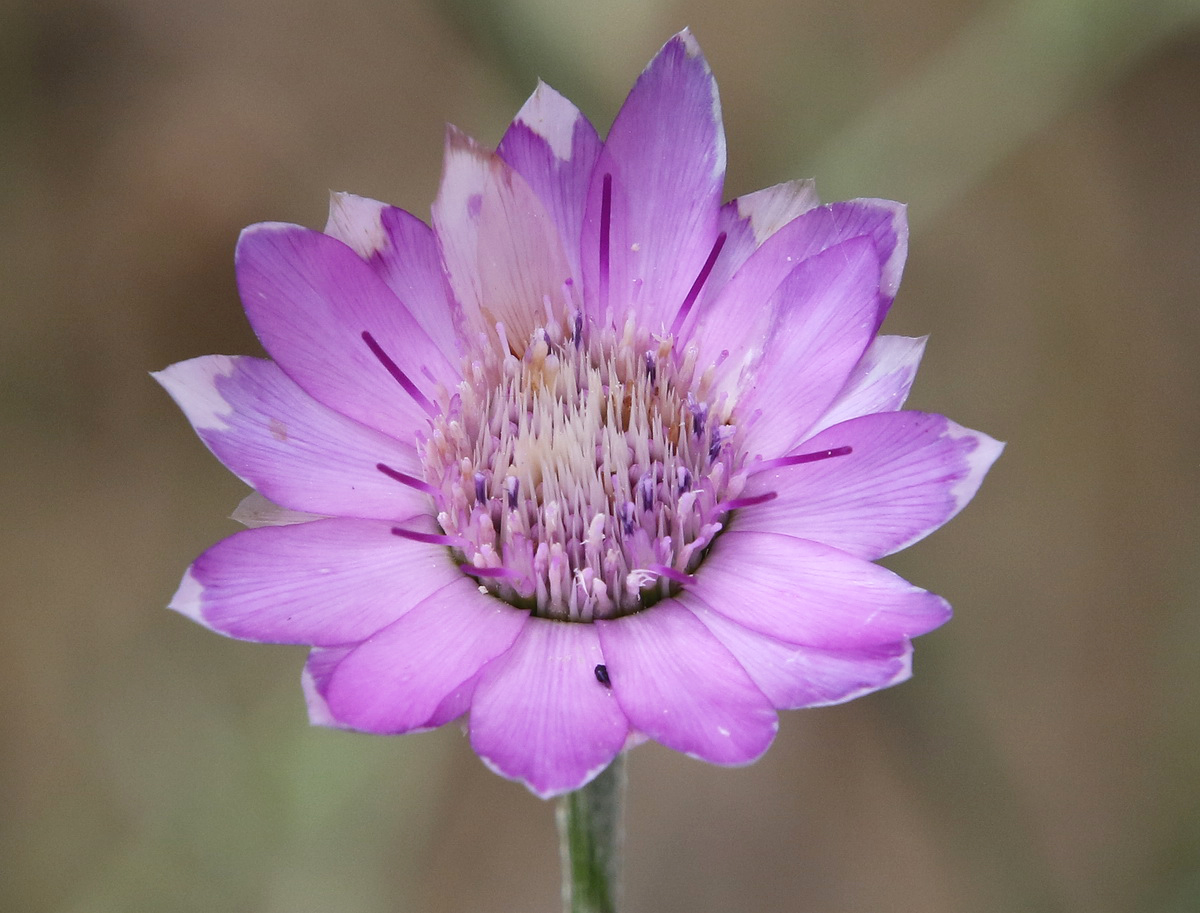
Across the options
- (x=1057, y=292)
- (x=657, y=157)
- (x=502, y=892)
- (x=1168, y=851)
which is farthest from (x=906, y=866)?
(x=657, y=157)

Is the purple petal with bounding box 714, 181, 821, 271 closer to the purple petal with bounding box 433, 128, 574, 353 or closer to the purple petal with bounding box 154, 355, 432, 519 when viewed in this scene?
the purple petal with bounding box 433, 128, 574, 353

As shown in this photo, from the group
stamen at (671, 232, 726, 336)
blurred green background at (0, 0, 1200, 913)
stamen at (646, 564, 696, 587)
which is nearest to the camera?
stamen at (646, 564, 696, 587)

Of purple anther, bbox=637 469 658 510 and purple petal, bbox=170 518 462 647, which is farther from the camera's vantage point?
purple anther, bbox=637 469 658 510

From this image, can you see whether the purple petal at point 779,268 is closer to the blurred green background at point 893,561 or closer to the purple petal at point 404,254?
the purple petal at point 404,254

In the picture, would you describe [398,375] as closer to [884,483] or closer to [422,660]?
[422,660]

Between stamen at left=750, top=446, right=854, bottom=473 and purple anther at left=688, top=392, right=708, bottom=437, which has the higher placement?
purple anther at left=688, top=392, right=708, bottom=437

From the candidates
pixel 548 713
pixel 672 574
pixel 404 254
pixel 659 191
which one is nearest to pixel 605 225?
pixel 659 191

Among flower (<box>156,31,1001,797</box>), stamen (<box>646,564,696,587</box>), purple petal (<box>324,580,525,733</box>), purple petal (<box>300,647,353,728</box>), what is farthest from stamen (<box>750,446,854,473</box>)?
purple petal (<box>300,647,353,728</box>)

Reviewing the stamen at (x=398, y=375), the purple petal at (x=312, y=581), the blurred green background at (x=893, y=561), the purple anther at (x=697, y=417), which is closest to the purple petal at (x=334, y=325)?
the stamen at (x=398, y=375)
